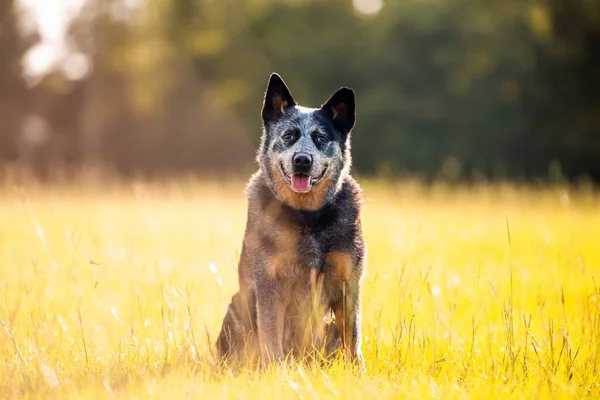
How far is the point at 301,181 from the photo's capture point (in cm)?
357

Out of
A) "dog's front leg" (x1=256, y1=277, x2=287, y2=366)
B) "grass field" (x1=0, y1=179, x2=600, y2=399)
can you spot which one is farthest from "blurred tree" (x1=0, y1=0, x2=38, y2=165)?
"dog's front leg" (x1=256, y1=277, x2=287, y2=366)

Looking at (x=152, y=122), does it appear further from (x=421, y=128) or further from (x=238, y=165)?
(x=421, y=128)

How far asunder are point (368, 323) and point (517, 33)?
2197 centimetres

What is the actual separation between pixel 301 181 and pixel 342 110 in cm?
69

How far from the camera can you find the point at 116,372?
10.6 feet

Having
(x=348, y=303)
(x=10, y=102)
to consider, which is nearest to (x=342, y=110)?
(x=348, y=303)

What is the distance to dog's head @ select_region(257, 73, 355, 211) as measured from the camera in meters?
3.60

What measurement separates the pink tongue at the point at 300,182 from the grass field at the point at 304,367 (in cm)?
62

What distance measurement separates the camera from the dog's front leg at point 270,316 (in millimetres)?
3344

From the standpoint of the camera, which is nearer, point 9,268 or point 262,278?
point 262,278

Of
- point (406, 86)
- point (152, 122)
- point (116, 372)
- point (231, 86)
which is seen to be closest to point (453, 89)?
point (406, 86)

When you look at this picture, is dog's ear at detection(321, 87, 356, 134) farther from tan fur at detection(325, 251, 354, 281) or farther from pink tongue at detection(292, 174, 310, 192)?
tan fur at detection(325, 251, 354, 281)

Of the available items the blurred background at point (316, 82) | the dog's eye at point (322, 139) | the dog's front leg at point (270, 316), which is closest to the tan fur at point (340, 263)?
the dog's front leg at point (270, 316)

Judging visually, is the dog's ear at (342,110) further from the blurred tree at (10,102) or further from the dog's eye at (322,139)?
the blurred tree at (10,102)
